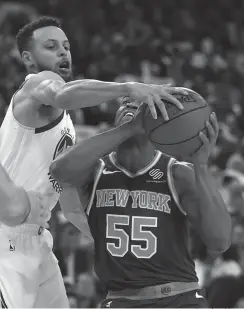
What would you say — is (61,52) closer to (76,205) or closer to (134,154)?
(134,154)

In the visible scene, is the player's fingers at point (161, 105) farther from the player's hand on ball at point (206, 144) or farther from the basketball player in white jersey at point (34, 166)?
the basketball player in white jersey at point (34, 166)

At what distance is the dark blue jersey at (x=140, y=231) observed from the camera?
10.9 ft

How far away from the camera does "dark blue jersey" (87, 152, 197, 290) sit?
10.9 ft

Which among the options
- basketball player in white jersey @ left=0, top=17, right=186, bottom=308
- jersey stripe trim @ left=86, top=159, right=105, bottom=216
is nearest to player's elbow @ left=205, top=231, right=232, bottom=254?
jersey stripe trim @ left=86, top=159, right=105, bottom=216

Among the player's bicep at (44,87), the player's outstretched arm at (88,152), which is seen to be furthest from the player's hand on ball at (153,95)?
the player's bicep at (44,87)

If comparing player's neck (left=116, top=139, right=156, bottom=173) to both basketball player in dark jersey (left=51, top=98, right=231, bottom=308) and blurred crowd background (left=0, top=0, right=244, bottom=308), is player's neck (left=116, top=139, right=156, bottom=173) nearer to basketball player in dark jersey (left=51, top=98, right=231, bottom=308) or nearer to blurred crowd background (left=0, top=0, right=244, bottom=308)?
basketball player in dark jersey (left=51, top=98, right=231, bottom=308)

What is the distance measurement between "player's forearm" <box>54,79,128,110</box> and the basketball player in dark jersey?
16 cm

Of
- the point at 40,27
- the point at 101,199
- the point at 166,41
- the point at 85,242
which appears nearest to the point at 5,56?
the point at 166,41

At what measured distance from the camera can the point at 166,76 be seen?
33.9 ft

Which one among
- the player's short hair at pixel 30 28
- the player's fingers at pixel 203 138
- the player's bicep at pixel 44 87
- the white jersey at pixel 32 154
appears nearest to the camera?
the player's fingers at pixel 203 138

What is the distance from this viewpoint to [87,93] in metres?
3.24

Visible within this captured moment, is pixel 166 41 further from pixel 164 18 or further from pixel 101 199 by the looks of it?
pixel 101 199

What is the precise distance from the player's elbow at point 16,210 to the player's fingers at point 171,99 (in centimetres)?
89

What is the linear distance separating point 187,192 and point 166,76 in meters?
7.15
